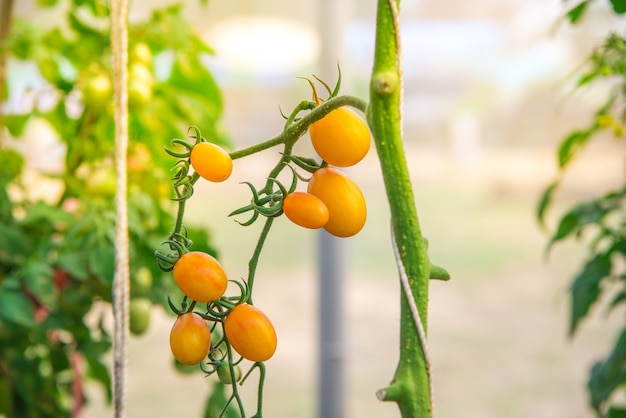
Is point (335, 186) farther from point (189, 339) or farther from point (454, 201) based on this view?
point (454, 201)

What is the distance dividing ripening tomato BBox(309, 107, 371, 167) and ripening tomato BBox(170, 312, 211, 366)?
0.37 ft

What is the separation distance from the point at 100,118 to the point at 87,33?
10cm

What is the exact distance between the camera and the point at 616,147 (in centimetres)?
137

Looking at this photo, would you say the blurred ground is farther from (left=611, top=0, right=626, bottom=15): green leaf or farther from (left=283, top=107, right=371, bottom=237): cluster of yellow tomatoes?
(left=283, top=107, right=371, bottom=237): cluster of yellow tomatoes

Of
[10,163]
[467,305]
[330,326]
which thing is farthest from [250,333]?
[467,305]

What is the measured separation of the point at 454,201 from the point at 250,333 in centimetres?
120

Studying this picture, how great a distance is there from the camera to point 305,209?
1.20 ft

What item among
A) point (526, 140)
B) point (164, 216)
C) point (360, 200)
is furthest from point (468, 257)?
point (360, 200)

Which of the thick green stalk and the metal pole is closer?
the thick green stalk

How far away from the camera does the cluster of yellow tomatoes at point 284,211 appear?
14.3 inches

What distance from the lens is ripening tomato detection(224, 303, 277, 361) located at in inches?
14.6

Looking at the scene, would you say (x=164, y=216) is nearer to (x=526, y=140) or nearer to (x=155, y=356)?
(x=155, y=356)

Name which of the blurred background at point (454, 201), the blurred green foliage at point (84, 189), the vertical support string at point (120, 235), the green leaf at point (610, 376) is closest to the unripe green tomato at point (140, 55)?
the blurred green foliage at point (84, 189)

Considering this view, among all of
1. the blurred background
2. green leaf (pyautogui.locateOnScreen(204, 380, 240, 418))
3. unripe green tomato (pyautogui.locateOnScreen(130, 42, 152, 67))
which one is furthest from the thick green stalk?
the blurred background
